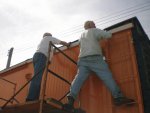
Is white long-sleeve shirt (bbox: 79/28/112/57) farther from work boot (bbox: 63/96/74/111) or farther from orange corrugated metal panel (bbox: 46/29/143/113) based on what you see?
work boot (bbox: 63/96/74/111)

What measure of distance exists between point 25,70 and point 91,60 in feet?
12.4

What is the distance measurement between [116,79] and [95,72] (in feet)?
1.87

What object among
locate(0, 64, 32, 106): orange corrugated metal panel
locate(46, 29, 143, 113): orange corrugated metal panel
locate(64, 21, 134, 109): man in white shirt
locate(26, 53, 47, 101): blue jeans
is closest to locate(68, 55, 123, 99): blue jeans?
locate(64, 21, 134, 109): man in white shirt

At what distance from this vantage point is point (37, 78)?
22.2 feet

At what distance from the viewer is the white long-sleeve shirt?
6.56m

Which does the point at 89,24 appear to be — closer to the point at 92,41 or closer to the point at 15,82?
the point at 92,41

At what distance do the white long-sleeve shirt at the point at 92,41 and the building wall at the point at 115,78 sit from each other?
1.35 ft

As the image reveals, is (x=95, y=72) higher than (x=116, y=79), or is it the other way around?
(x=95, y=72)

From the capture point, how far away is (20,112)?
682 centimetres

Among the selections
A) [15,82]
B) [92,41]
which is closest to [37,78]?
[92,41]

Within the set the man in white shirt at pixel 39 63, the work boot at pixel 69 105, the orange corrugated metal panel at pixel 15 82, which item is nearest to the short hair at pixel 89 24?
the man in white shirt at pixel 39 63

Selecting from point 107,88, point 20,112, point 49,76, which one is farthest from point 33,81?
point 107,88

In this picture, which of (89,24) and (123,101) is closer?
(123,101)

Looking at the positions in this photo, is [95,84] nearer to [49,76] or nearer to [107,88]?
[107,88]
